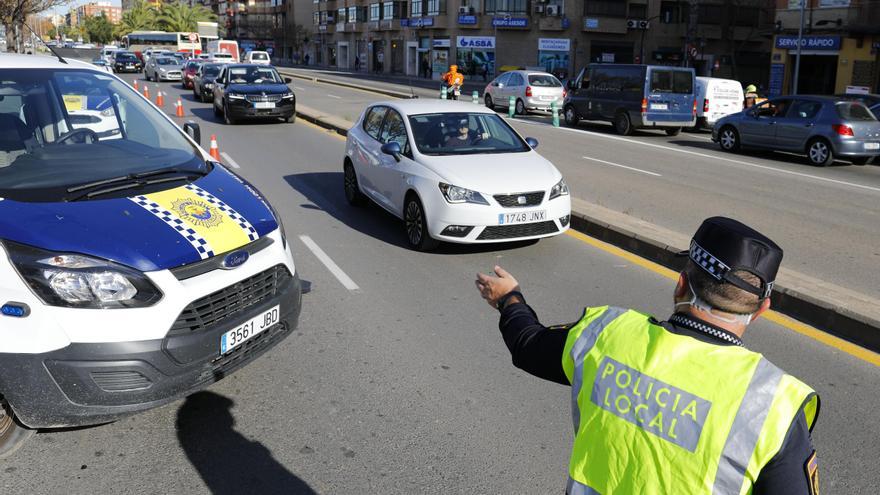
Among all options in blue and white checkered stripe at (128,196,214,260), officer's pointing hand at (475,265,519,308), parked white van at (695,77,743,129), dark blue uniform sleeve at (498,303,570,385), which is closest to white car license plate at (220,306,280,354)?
blue and white checkered stripe at (128,196,214,260)

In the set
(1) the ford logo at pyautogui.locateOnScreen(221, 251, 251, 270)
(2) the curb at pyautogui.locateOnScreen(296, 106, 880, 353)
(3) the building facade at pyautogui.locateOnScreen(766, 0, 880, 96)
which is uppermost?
(3) the building facade at pyautogui.locateOnScreen(766, 0, 880, 96)

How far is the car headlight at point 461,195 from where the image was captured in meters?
7.80

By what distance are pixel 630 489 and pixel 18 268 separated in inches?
119

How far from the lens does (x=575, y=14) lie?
64375 millimetres

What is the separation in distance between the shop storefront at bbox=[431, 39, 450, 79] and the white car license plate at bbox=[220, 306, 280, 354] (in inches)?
2683

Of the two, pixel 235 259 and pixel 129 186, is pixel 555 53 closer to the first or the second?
pixel 129 186

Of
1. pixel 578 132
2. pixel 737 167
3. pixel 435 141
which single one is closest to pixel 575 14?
pixel 578 132

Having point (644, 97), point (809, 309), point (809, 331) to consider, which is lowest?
point (809, 331)

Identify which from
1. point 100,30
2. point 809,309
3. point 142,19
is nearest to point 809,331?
point 809,309

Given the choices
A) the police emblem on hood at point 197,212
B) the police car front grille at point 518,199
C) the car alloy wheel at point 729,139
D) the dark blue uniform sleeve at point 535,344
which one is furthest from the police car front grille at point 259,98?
the dark blue uniform sleeve at point 535,344

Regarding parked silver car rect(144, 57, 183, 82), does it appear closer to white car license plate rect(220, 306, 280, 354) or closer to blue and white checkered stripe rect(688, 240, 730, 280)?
white car license plate rect(220, 306, 280, 354)

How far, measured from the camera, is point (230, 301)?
4.14m

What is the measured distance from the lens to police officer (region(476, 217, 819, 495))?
1.68 meters

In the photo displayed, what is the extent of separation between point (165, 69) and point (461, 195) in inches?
1612
